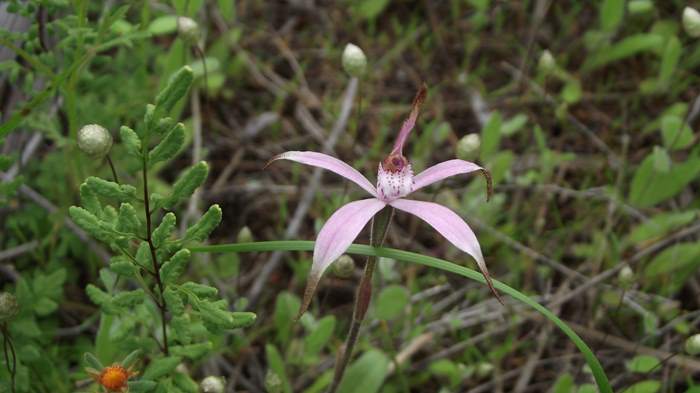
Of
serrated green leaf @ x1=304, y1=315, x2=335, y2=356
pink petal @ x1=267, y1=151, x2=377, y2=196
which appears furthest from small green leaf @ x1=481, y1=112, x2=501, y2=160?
pink petal @ x1=267, y1=151, x2=377, y2=196

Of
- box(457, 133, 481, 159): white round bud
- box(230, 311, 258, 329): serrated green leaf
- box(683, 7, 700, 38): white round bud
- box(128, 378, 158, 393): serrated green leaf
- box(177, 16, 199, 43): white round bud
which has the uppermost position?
box(683, 7, 700, 38): white round bud

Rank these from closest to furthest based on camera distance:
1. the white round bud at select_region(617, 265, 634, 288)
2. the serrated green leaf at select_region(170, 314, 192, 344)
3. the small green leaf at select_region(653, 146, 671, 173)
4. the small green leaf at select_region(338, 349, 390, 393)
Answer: the serrated green leaf at select_region(170, 314, 192, 344) → the small green leaf at select_region(338, 349, 390, 393) → the white round bud at select_region(617, 265, 634, 288) → the small green leaf at select_region(653, 146, 671, 173)

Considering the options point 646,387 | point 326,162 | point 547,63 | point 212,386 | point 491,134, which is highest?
point 547,63

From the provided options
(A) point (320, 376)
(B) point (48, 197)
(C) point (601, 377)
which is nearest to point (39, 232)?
(B) point (48, 197)

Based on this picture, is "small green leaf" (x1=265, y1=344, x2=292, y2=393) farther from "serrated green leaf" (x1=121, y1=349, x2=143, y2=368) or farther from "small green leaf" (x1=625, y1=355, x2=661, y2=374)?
"small green leaf" (x1=625, y1=355, x2=661, y2=374)

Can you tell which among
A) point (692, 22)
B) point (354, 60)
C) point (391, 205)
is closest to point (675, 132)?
point (692, 22)

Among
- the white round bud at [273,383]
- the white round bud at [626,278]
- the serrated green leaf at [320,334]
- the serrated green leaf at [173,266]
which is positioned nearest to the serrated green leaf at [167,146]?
the serrated green leaf at [173,266]

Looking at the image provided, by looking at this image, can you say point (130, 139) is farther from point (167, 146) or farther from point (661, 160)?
point (661, 160)

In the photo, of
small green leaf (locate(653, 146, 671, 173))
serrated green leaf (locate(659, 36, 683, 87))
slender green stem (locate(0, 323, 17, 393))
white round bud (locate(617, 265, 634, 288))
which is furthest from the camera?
serrated green leaf (locate(659, 36, 683, 87))
